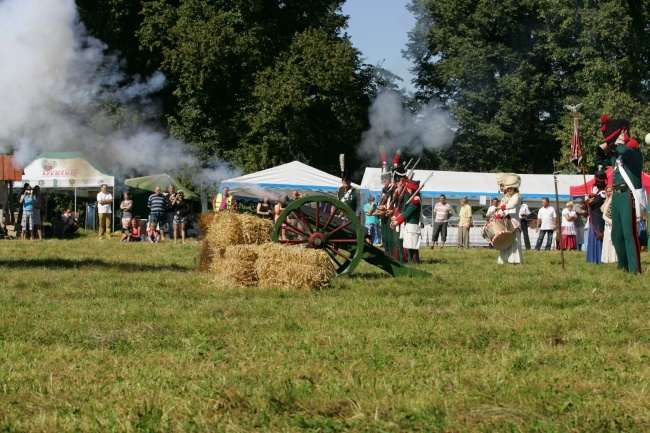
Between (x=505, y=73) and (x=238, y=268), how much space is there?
100ft

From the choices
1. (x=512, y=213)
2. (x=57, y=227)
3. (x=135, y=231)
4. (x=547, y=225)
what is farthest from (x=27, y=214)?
(x=512, y=213)

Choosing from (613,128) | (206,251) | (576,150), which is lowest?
(206,251)

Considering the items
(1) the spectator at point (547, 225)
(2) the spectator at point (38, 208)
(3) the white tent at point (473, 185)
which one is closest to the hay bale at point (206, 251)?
(2) the spectator at point (38, 208)

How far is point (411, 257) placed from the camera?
14.1m

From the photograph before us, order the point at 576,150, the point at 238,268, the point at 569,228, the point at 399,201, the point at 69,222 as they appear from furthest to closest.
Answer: the point at 69,222
the point at 569,228
the point at 399,201
the point at 576,150
the point at 238,268

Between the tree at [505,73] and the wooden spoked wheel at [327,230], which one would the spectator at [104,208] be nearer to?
the wooden spoked wheel at [327,230]

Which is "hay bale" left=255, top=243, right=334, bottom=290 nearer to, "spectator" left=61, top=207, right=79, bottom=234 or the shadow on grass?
the shadow on grass

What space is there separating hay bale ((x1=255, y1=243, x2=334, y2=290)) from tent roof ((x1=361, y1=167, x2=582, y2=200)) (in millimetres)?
17133

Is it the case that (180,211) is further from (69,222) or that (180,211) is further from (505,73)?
(505,73)

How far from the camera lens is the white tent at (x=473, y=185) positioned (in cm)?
2634

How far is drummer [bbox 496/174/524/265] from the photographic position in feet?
44.1

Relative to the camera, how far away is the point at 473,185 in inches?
1067

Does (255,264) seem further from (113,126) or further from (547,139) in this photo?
(547,139)

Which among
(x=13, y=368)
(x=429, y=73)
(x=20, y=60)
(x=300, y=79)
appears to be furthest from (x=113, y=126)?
(x=13, y=368)
